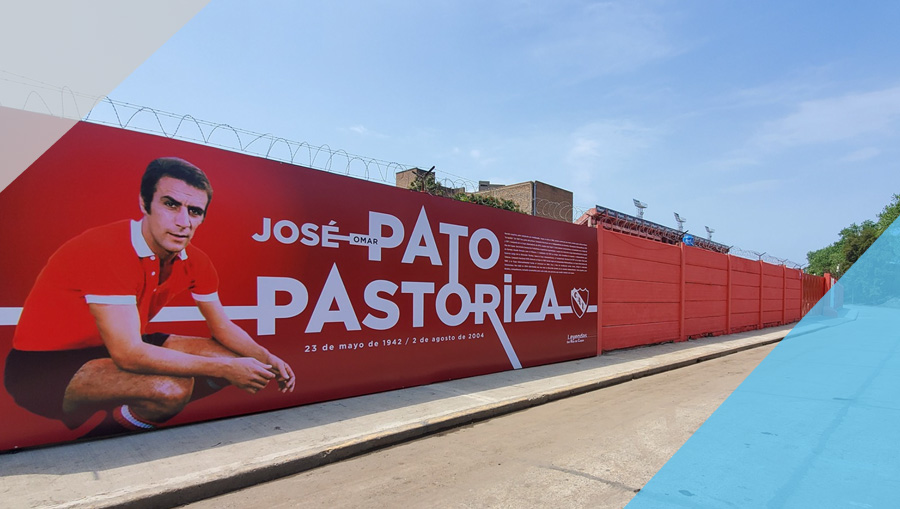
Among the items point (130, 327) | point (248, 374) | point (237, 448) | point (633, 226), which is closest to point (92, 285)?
point (130, 327)

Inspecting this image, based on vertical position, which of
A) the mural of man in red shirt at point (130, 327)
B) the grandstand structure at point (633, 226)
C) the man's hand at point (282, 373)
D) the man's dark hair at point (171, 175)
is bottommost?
the man's hand at point (282, 373)

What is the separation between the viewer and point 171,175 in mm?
5641

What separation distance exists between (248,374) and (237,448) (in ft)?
4.43

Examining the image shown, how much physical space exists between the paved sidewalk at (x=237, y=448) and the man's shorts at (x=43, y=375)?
1.46ft

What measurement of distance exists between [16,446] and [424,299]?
207 inches

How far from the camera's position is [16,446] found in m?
4.71

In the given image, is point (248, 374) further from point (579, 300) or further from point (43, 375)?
point (579, 300)

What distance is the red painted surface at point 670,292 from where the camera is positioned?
12.6 meters

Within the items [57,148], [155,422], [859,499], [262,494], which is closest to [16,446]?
[155,422]

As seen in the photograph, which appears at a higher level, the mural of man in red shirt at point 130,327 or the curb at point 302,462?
the mural of man in red shirt at point 130,327

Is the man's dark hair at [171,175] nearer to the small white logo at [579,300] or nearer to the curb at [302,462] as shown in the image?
the curb at [302,462]

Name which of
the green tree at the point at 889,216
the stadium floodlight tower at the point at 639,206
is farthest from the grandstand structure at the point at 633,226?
the green tree at the point at 889,216

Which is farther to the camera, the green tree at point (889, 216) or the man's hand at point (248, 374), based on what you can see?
the green tree at point (889, 216)

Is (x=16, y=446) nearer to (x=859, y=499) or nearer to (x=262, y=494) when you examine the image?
(x=262, y=494)
